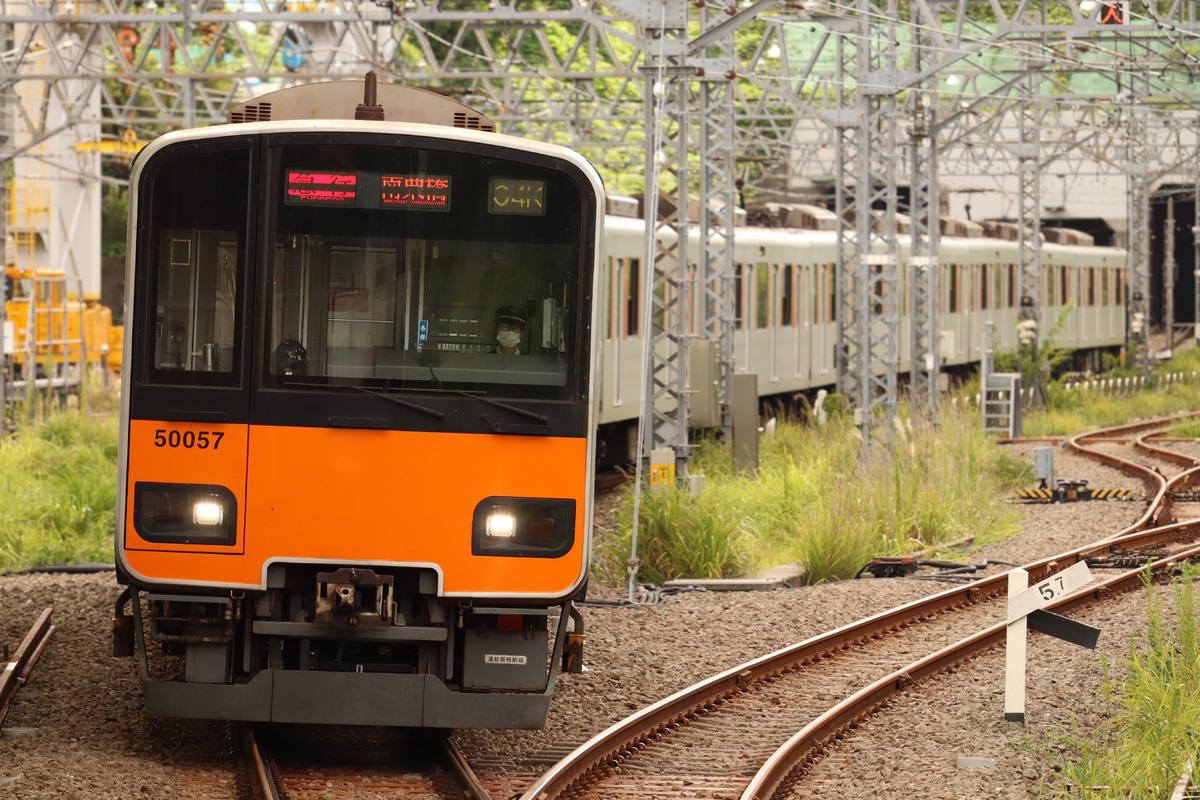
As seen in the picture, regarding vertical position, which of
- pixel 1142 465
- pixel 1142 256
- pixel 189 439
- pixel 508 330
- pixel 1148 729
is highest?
pixel 1142 256

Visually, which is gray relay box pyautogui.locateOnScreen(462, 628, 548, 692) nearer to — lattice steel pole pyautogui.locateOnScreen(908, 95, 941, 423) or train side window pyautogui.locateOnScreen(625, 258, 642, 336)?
train side window pyautogui.locateOnScreen(625, 258, 642, 336)

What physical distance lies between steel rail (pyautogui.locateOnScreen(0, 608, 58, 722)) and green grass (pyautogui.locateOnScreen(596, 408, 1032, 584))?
14.3 feet

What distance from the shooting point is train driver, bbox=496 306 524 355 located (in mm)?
7004

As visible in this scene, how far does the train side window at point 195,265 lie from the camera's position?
6.92 m

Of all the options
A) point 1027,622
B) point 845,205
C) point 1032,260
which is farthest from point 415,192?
point 1032,260

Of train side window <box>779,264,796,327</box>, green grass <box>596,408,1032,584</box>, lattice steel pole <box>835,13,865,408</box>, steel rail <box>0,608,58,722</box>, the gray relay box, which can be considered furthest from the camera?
train side window <box>779,264,796,327</box>

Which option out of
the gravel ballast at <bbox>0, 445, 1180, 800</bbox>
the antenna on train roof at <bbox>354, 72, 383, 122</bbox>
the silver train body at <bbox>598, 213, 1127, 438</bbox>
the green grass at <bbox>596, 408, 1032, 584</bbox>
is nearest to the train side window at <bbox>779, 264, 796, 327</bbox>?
the silver train body at <bbox>598, 213, 1127, 438</bbox>

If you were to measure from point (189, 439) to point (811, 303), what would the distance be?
18.2 metres

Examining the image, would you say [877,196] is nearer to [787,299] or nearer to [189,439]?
[787,299]

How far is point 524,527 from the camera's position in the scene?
6.99 metres

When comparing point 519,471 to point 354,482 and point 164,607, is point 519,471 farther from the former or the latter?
point 164,607

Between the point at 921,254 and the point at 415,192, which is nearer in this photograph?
the point at 415,192

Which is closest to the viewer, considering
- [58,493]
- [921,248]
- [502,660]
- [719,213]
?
[502,660]

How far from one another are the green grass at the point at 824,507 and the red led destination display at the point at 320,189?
621 centimetres
